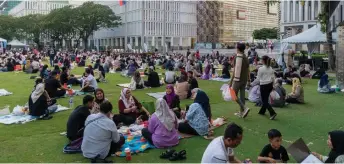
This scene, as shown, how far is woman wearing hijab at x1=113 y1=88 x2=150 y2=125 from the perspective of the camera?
8.82m

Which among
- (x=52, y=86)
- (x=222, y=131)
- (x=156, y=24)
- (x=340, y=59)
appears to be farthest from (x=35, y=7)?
(x=222, y=131)

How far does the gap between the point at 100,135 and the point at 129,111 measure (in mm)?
2776

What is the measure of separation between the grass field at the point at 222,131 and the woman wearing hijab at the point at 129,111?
142cm

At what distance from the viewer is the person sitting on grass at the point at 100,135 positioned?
6113mm

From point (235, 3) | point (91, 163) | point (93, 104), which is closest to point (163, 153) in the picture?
point (91, 163)

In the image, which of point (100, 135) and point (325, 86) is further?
point (325, 86)

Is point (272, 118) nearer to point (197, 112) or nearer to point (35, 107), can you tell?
point (197, 112)

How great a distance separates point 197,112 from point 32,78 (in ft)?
49.7

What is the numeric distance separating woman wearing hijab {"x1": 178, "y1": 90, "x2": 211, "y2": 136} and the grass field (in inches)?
8.7

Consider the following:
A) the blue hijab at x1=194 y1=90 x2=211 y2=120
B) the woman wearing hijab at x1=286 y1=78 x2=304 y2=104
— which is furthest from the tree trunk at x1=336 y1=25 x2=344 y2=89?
the blue hijab at x1=194 y1=90 x2=211 y2=120

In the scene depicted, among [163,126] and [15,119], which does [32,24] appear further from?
[163,126]

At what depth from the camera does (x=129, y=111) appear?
889 cm

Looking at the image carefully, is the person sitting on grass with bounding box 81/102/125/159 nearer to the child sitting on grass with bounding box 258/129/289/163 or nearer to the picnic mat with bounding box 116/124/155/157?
the picnic mat with bounding box 116/124/155/157

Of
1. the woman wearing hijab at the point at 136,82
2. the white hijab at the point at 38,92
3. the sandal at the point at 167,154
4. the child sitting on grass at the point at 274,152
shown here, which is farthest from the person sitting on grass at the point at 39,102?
the child sitting on grass at the point at 274,152
